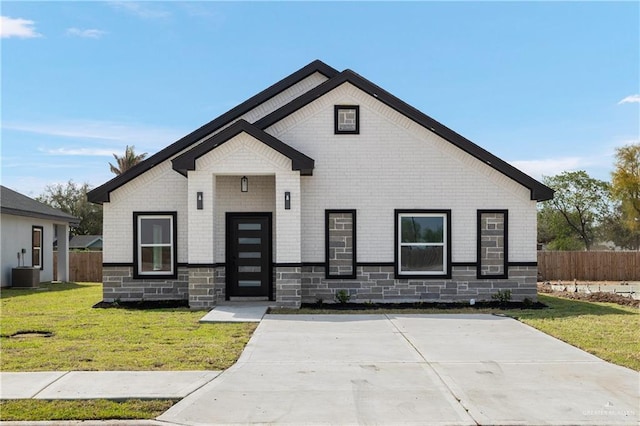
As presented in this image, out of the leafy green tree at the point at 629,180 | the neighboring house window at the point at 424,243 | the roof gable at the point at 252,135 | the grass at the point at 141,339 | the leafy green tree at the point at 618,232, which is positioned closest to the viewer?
the grass at the point at 141,339

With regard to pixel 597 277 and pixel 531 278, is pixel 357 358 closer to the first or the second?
pixel 531 278

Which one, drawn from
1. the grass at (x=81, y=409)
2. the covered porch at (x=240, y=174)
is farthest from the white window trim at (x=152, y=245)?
the grass at (x=81, y=409)

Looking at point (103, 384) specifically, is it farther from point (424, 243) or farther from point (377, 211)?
point (424, 243)

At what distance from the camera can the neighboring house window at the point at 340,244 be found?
14.8 m

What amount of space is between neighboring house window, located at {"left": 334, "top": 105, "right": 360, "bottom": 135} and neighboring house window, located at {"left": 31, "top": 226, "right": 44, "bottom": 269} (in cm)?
1544

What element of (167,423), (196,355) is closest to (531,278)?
(196,355)

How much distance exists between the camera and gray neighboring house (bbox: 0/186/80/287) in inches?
857

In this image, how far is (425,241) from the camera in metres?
15.0

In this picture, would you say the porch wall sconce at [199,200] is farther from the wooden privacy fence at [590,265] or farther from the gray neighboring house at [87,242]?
the gray neighboring house at [87,242]

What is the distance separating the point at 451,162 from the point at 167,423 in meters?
11.0

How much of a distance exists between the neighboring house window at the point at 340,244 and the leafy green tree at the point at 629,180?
33.8 m

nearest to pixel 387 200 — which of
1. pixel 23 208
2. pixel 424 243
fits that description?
pixel 424 243

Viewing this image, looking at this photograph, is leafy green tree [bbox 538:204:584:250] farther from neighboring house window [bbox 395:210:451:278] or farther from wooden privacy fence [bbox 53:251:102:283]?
neighboring house window [bbox 395:210:451:278]

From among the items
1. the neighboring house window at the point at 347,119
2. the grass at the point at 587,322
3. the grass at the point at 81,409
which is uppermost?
the neighboring house window at the point at 347,119
